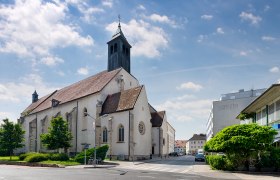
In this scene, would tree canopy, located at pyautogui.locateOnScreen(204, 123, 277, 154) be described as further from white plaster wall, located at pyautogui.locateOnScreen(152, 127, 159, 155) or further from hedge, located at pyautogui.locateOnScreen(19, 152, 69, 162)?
white plaster wall, located at pyautogui.locateOnScreen(152, 127, 159, 155)

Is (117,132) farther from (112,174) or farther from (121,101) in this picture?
(112,174)

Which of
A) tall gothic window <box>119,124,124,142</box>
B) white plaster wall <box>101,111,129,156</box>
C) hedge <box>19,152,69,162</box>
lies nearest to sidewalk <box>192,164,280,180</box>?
hedge <box>19,152,69,162</box>

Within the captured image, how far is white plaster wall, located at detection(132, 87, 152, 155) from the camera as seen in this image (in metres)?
43.3

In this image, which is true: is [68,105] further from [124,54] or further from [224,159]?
[224,159]

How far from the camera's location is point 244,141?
22.5 metres

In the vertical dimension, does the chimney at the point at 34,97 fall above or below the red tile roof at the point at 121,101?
above

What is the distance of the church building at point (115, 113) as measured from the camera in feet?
141

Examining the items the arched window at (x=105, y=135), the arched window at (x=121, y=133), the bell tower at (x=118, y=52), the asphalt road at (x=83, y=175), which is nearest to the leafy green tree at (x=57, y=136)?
the arched window at (x=105, y=135)

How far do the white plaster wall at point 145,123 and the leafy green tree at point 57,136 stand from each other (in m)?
9.87

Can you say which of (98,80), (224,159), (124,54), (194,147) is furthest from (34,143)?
(194,147)

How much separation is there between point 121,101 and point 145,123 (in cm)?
499

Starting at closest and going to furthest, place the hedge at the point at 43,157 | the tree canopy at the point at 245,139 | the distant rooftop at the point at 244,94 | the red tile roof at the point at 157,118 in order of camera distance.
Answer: the tree canopy at the point at 245,139
the hedge at the point at 43,157
the red tile roof at the point at 157,118
the distant rooftop at the point at 244,94

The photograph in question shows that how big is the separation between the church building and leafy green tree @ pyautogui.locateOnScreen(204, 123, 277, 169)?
1845 cm

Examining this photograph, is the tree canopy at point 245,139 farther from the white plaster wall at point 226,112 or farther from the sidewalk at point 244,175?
the white plaster wall at point 226,112
